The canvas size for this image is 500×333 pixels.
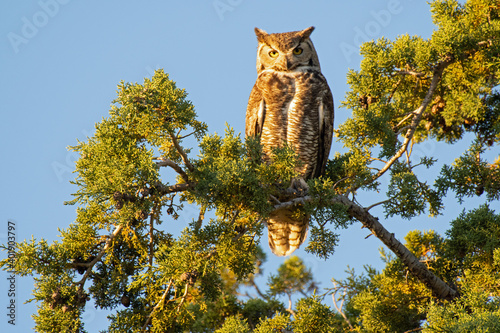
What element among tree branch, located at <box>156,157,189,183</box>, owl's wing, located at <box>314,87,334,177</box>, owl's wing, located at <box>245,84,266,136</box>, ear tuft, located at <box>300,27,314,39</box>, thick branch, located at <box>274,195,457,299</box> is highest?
ear tuft, located at <box>300,27,314,39</box>

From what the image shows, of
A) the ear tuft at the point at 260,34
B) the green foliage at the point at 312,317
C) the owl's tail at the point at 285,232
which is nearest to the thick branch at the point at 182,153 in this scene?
the green foliage at the point at 312,317

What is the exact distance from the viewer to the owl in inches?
184

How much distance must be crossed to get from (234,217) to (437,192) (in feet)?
5.73

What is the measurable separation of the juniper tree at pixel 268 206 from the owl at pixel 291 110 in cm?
32

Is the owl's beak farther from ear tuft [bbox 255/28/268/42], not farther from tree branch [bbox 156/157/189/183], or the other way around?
tree branch [bbox 156/157/189/183]

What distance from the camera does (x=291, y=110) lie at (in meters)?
4.64

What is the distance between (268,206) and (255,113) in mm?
1633

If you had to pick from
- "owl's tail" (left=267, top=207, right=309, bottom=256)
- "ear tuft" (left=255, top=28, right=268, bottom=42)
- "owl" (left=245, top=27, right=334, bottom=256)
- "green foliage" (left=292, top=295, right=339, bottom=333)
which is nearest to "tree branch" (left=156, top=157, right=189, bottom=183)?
"green foliage" (left=292, top=295, right=339, bottom=333)

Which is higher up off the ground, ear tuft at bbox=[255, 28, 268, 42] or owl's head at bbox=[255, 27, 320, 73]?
ear tuft at bbox=[255, 28, 268, 42]

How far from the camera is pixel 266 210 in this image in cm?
329

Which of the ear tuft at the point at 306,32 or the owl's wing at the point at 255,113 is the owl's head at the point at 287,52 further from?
the owl's wing at the point at 255,113

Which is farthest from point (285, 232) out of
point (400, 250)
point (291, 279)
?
point (400, 250)

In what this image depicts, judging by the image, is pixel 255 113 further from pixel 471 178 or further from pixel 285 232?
pixel 471 178

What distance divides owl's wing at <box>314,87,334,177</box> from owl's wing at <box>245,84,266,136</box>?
20.9 inches
